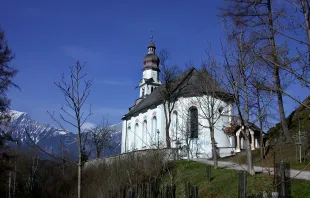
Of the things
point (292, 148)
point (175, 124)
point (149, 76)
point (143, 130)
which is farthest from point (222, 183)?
point (149, 76)

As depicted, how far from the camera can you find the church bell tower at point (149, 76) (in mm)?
54969

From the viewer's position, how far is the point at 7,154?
19.2 meters

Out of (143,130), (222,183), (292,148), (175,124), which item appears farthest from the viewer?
(143,130)

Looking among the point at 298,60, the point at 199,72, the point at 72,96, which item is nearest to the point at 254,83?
the point at 298,60

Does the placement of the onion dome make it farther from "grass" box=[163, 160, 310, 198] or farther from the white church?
"grass" box=[163, 160, 310, 198]

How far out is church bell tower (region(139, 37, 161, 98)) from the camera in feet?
180

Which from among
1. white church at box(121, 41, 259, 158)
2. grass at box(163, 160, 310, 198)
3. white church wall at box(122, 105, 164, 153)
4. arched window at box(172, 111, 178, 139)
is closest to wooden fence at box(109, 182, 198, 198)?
grass at box(163, 160, 310, 198)

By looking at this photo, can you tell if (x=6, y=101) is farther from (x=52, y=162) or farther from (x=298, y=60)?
(x=298, y=60)

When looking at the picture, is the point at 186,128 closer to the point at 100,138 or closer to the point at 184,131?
the point at 184,131

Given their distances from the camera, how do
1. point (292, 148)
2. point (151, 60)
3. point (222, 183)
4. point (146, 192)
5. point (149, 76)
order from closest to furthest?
point (146, 192)
point (222, 183)
point (292, 148)
point (149, 76)
point (151, 60)

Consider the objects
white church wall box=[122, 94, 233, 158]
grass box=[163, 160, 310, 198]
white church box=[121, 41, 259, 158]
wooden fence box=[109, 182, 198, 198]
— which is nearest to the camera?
grass box=[163, 160, 310, 198]

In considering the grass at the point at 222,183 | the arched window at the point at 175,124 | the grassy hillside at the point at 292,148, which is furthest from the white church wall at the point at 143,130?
the grass at the point at 222,183

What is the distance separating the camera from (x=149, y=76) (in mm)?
56281

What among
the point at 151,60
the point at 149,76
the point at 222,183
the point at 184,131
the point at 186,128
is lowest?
the point at 222,183
